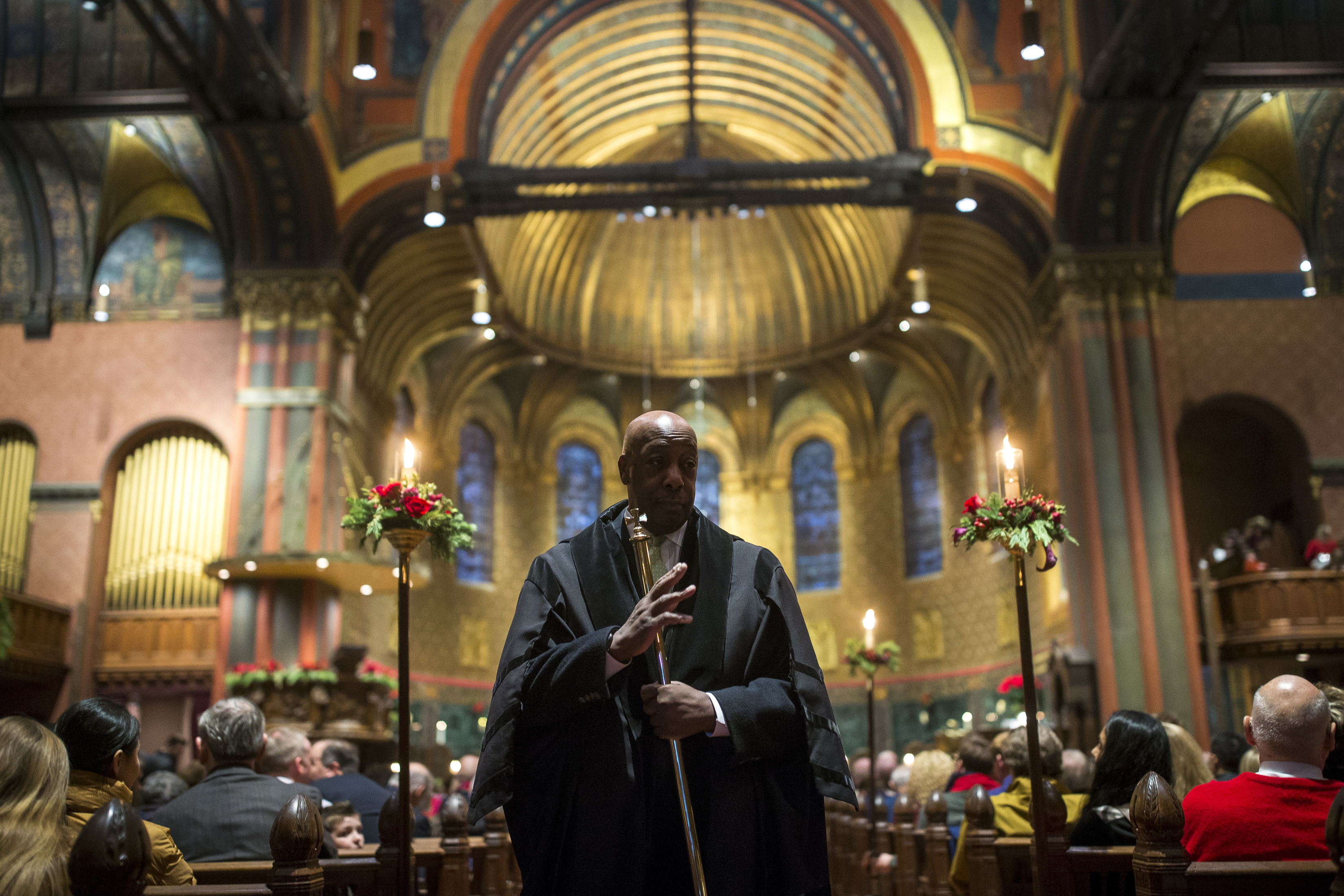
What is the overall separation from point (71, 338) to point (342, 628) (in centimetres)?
510

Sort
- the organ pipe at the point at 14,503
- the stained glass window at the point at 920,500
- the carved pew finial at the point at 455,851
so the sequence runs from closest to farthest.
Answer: the carved pew finial at the point at 455,851, the organ pipe at the point at 14,503, the stained glass window at the point at 920,500

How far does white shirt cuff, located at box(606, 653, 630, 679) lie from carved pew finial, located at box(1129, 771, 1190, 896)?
1539 mm

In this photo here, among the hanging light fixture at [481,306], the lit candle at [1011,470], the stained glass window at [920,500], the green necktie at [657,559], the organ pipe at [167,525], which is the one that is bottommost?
the green necktie at [657,559]

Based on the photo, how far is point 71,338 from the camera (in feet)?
50.5

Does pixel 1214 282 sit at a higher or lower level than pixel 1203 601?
higher

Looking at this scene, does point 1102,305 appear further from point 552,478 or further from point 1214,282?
point 552,478

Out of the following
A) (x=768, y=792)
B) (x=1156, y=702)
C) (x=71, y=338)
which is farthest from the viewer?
(x=71, y=338)

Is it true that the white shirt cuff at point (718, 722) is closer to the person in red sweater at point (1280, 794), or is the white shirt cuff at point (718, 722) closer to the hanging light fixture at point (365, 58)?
the person in red sweater at point (1280, 794)

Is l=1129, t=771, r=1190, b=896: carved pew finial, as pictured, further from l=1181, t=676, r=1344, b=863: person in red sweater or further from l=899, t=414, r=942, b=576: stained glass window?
l=899, t=414, r=942, b=576: stained glass window

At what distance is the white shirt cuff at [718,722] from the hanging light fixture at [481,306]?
15.9 metres

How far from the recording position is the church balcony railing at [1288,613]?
1348cm

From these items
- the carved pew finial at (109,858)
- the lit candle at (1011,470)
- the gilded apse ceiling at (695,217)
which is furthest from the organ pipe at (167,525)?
the carved pew finial at (109,858)

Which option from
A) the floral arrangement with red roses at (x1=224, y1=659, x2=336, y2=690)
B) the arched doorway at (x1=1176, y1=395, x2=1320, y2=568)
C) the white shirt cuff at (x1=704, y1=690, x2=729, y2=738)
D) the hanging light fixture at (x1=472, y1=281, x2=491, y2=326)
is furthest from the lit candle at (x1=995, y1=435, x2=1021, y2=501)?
the hanging light fixture at (x1=472, y1=281, x2=491, y2=326)

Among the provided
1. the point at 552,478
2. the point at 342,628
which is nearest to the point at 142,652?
the point at 342,628
